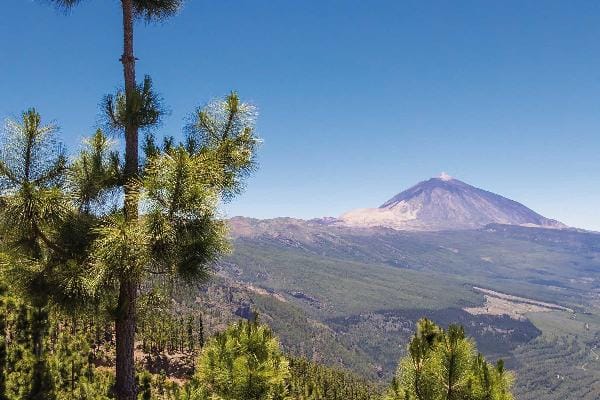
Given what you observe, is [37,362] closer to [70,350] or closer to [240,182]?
[70,350]

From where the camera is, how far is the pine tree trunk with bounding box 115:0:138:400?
10523 millimetres

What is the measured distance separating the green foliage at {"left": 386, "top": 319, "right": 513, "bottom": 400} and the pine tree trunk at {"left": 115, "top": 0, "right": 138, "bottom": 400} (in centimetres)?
645

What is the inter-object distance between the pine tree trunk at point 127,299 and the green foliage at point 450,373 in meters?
6.45

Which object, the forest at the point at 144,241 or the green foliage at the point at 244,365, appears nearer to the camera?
the forest at the point at 144,241

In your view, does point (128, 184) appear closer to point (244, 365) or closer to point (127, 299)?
point (127, 299)

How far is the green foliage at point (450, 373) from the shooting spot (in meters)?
10.5

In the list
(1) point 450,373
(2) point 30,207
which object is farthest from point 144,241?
(1) point 450,373

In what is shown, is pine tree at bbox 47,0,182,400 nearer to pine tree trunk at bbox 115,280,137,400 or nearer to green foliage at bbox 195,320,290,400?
pine tree trunk at bbox 115,280,137,400

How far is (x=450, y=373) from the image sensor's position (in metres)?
10.9

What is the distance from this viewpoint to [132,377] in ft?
35.6

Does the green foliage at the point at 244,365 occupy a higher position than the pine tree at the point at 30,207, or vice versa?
the pine tree at the point at 30,207

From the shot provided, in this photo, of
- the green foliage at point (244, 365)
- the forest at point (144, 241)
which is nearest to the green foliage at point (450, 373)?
the forest at point (144, 241)

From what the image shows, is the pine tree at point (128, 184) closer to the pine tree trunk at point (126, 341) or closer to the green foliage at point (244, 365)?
the pine tree trunk at point (126, 341)

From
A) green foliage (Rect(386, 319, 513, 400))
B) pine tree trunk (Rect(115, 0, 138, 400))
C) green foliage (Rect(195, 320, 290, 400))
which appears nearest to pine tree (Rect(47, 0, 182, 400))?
pine tree trunk (Rect(115, 0, 138, 400))
